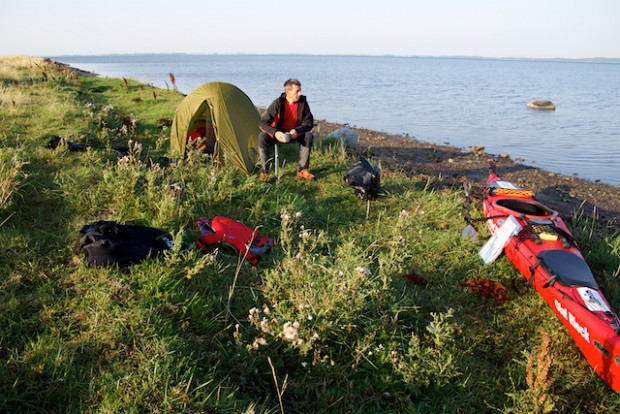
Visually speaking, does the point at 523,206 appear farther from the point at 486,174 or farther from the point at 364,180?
the point at 486,174

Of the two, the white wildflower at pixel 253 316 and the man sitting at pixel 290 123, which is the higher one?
the man sitting at pixel 290 123

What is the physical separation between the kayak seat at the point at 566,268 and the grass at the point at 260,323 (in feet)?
1.44

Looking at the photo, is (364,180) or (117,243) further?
(364,180)

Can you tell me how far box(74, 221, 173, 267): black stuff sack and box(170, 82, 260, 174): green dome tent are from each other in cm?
361

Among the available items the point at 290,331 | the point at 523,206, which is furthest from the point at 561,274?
the point at 290,331

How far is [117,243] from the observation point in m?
4.14

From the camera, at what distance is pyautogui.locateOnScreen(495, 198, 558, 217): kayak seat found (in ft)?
20.0

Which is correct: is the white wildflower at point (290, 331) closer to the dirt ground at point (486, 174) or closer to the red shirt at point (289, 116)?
the dirt ground at point (486, 174)

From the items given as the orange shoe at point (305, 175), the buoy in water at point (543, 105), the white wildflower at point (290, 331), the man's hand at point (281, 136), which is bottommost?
the buoy in water at point (543, 105)

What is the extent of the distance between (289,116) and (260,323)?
5.40 meters

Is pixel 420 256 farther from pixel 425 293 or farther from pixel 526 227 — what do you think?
pixel 526 227

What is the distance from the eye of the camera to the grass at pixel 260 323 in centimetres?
298

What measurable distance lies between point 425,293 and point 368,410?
181 centimetres

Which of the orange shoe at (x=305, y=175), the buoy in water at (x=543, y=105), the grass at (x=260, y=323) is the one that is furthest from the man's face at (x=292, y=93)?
the buoy in water at (x=543, y=105)
